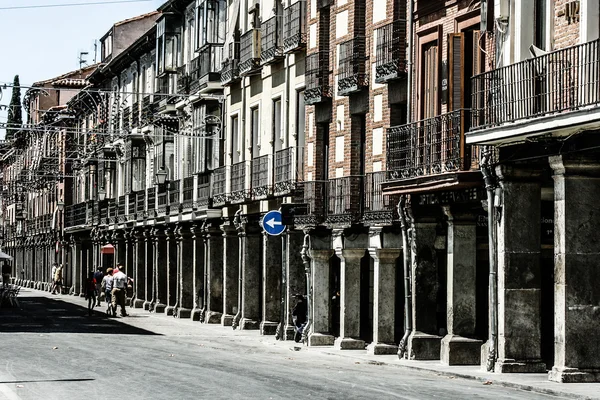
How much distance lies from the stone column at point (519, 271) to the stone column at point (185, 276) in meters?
27.7

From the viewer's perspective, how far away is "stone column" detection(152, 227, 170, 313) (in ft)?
184

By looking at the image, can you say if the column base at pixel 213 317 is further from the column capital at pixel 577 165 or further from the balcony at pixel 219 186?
the column capital at pixel 577 165

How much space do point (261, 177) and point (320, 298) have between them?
637 cm

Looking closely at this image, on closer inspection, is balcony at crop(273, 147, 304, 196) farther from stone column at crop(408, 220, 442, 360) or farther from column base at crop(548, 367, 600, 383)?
column base at crop(548, 367, 600, 383)

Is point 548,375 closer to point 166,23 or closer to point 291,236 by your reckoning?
point 291,236

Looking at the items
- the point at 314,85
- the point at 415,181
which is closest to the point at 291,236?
the point at 314,85

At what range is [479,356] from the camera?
86.6 feet

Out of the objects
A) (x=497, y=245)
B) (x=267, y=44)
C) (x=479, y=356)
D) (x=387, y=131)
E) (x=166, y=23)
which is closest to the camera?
(x=497, y=245)

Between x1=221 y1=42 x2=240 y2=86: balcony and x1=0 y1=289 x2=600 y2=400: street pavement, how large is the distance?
29.2ft

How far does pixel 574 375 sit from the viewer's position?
2155 cm

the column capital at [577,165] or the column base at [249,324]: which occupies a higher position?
the column capital at [577,165]

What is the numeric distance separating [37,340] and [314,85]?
898 centimetres

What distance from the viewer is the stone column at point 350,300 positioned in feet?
105

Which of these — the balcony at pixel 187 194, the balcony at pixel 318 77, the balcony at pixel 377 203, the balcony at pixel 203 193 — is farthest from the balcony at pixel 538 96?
the balcony at pixel 187 194
